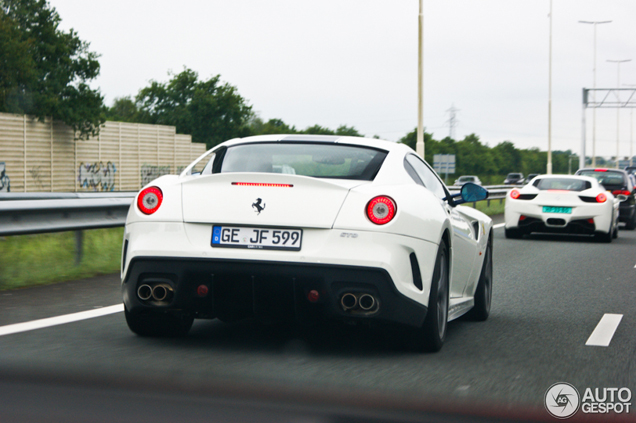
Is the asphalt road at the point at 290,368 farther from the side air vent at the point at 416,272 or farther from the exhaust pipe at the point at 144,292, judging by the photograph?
the side air vent at the point at 416,272

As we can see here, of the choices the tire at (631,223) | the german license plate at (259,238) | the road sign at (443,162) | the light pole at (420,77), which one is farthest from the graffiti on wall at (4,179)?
the german license plate at (259,238)

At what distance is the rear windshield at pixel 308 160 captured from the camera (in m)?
5.52

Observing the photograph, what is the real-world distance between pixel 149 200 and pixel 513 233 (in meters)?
12.9

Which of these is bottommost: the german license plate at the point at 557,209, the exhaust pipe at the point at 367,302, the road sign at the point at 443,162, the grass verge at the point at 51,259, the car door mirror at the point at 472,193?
the grass verge at the point at 51,259

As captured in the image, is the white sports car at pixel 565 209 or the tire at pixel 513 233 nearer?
the white sports car at pixel 565 209

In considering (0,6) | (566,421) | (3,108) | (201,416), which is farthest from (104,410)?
(0,6)

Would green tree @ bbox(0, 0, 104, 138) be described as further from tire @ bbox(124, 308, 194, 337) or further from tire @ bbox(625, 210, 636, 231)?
tire @ bbox(124, 308, 194, 337)

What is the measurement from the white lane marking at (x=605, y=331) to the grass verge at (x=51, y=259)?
202 inches

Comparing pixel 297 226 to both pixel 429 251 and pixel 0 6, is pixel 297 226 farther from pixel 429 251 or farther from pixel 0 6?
pixel 0 6

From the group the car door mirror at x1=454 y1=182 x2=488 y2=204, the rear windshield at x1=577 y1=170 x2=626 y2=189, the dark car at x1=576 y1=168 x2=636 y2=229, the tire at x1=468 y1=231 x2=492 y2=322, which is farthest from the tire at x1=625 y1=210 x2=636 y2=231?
the car door mirror at x1=454 y1=182 x2=488 y2=204

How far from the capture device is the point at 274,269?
4.90 m

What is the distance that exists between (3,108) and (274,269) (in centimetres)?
4555
